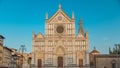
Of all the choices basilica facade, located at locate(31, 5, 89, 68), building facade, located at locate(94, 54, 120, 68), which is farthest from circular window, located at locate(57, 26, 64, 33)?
building facade, located at locate(94, 54, 120, 68)

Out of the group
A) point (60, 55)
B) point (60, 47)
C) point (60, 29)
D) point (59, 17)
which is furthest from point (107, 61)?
point (59, 17)

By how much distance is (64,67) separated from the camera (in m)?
62.2

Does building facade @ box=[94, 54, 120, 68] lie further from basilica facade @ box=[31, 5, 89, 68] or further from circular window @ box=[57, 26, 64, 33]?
circular window @ box=[57, 26, 64, 33]

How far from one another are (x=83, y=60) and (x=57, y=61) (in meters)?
6.68

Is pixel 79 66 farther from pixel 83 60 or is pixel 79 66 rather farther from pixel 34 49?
pixel 34 49

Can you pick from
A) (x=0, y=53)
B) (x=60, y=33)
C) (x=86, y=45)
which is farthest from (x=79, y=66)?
(x=0, y=53)

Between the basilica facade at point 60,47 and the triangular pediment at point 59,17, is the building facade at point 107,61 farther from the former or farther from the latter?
the triangular pediment at point 59,17

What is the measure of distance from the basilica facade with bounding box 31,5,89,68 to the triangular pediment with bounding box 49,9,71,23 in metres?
0.39

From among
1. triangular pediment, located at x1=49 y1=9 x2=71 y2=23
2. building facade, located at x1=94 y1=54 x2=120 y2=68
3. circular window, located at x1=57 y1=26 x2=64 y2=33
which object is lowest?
building facade, located at x1=94 y1=54 x2=120 y2=68

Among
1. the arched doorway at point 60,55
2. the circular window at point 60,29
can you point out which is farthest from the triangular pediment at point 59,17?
the arched doorway at point 60,55

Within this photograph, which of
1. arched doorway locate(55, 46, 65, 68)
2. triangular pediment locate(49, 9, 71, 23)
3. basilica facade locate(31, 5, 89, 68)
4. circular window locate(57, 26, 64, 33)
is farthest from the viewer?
triangular pediment locate(49, 9, 71, 23)

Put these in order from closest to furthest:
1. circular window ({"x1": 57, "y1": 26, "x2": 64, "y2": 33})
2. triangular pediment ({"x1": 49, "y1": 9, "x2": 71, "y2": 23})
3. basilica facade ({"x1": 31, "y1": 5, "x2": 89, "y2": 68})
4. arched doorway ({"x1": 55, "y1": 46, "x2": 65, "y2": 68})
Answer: basilica facade ({"x1": 31, "y1": 5, "x2": 89, "y2": 68})
arched doorway ({"x1": 55, "y1": 46, "x2": 65, "y2": 68})
circular window ({"x1": 57, "y1": 26, "x2": 64, "y2": 33})
triangular pediment ({"x1": 49, "y1": 9, "x2": 71, "y2": 23})

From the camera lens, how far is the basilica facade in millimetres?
62125

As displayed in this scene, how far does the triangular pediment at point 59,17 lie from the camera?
210ft
